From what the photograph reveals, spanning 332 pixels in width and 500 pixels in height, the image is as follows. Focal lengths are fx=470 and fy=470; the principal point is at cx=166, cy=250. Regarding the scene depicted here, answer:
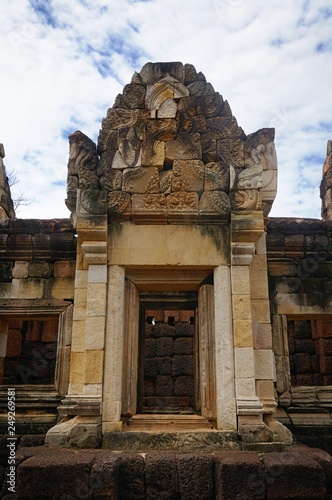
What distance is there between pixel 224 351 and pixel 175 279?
1054mm

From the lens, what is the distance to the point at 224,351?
503 centimetres

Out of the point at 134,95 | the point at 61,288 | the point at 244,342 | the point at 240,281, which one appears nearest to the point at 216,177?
the point at 240,281

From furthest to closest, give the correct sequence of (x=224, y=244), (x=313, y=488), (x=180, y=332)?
(x=180, y=332), (x=224, y=244), (x=313, y=488)

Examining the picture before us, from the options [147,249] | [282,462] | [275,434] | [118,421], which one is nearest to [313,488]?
[282,462]

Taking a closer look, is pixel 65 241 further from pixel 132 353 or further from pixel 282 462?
pixel 282 462

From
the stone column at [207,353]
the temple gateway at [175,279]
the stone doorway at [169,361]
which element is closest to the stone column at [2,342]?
the temple gateway at [175,279]

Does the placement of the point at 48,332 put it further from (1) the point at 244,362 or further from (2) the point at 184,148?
(1) the point at 244,362

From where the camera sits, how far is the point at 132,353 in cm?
540

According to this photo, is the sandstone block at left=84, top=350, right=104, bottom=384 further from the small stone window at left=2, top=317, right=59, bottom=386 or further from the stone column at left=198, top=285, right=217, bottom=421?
the small stone window at left=2, top=317, right=59, bottom=386

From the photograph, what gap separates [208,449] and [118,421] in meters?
0.97

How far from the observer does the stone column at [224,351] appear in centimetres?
487

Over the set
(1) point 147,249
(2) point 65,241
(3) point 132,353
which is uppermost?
(2) point 65,241

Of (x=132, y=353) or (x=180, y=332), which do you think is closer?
(x=132, y=353)

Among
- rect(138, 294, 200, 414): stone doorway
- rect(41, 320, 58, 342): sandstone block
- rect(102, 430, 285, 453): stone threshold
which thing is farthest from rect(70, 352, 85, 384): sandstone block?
rect(138, 294, 200, 414): stone doorway
